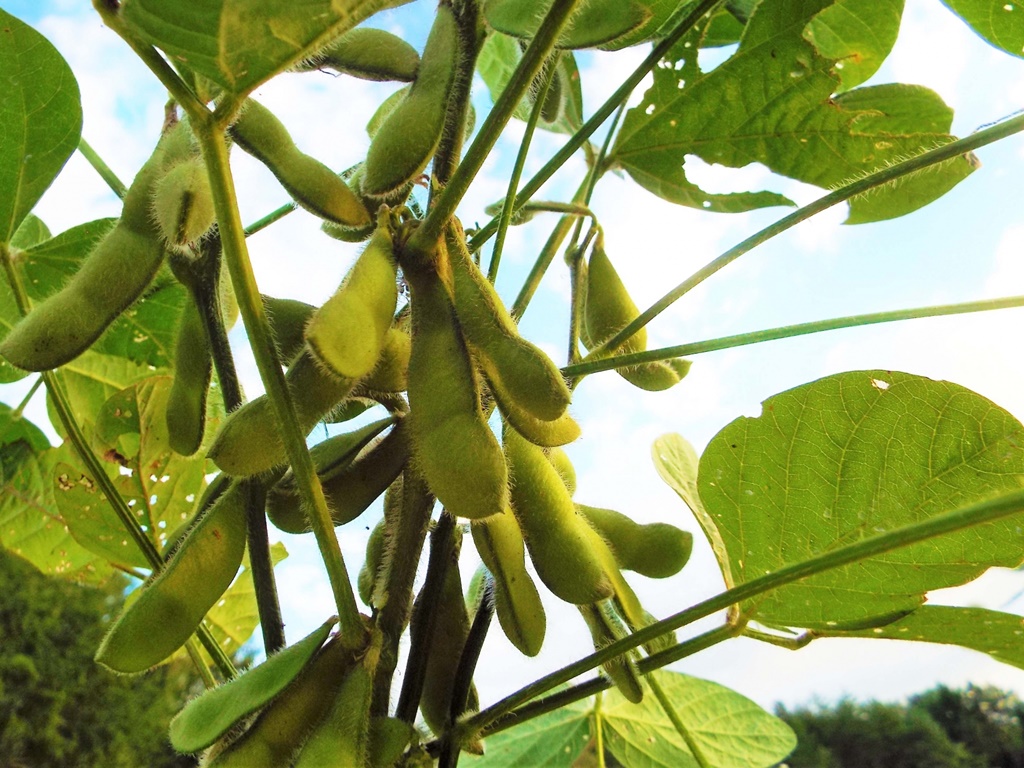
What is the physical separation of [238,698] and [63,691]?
11.5 meters

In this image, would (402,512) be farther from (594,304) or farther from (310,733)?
(594,304)

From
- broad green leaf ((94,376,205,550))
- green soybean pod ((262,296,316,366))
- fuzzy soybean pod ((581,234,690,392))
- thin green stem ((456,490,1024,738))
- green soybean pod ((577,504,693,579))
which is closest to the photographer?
thin green stem ((456,490,1024,738))

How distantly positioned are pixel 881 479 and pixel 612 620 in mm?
290

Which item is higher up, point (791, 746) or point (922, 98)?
point (922, 98)

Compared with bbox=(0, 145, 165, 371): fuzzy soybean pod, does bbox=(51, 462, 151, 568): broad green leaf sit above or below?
above

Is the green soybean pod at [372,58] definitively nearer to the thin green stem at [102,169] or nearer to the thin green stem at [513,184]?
the thin green stem at [513,184]

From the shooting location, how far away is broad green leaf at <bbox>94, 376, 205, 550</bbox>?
1.01m

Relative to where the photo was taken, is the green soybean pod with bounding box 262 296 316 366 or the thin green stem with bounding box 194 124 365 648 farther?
the green soybean pod with bounding box 262 296 316 366

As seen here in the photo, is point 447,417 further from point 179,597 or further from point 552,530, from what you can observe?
point 179,597

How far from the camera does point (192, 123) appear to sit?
0.50m

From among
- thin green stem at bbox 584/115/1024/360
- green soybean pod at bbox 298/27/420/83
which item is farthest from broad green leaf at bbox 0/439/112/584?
thin green stem at bbox 584/115/1024/360

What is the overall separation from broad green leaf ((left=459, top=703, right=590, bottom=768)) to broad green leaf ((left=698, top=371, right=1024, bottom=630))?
1.96 ft

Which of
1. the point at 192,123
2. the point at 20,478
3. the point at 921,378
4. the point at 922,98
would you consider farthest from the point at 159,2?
the point at 20,478

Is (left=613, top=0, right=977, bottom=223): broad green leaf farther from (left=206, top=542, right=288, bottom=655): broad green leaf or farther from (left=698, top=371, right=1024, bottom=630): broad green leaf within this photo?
(left=206, top=542, right=288, bottom=655): broad green leaf
